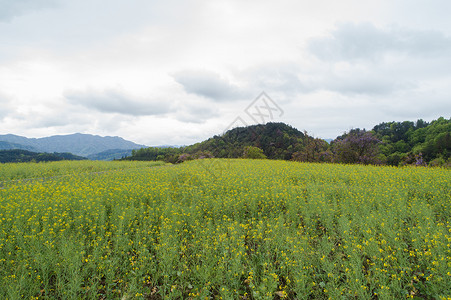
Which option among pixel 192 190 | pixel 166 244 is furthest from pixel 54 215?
pixel 192 190

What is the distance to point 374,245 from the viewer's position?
3.88 m

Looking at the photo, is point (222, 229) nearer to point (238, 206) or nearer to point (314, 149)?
point (238, 206)

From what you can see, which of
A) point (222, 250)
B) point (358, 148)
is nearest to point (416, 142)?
point (358, 148)

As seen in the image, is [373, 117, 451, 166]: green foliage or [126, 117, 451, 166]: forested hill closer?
[126, 117, 451, 166]: forested hill

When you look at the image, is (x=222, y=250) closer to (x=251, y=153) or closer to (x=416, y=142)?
(x=251, y=153)

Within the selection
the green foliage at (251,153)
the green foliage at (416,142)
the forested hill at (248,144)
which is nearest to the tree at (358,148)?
the green foliage at (416,142)

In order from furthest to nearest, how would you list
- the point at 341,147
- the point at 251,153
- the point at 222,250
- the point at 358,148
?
A: the point at 251,153 → the point at 341,147 → the point at 358,148 → the point at 222,250

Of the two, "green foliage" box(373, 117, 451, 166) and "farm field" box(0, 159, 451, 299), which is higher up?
"green foliage" box(373, 117, 451, 166)

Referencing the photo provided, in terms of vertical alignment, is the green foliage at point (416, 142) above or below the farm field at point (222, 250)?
above

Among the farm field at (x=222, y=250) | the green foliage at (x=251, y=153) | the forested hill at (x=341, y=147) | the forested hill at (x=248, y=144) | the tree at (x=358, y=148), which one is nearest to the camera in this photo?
the farm field at (x=222, y=250)

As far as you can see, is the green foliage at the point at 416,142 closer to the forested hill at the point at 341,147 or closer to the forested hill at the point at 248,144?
the forested hill at the point at 341,147

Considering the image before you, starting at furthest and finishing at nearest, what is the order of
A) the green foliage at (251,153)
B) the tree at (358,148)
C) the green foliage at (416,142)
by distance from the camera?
1. the green foliage at (251,153)
2. the green foliage at (416,142)
3. the tree at (358,148)

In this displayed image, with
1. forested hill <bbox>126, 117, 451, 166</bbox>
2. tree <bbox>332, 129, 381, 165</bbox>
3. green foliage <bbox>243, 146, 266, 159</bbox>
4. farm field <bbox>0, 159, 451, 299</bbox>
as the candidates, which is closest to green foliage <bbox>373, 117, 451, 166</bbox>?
forested hill <bbox>126, 117, 451, 166</bbox>

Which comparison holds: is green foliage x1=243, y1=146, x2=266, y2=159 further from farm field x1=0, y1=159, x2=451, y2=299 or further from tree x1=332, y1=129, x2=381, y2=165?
farm field x1=0, y1=159, x2=451, y2=299
